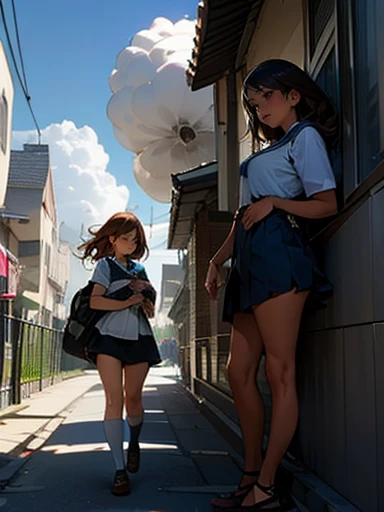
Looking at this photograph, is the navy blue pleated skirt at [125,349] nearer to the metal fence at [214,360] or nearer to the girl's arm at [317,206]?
the girl's arm at [317,206]

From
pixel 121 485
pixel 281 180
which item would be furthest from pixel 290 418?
pixel 121 485

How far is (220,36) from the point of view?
24.9ft

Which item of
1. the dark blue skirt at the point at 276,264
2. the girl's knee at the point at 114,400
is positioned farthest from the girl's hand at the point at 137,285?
the dark blue skirt at the point at 276,264

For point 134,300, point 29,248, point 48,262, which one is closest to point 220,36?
point 134,300

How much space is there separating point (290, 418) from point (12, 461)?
285 cm

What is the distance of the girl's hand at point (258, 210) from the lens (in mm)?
2936

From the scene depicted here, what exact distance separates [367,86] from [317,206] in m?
0.54

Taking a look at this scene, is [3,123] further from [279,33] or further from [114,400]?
[114,400]

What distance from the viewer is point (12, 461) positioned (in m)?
4.95

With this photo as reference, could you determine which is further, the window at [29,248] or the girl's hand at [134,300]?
the window at [29,248]

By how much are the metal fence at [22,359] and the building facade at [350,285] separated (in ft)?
24.2

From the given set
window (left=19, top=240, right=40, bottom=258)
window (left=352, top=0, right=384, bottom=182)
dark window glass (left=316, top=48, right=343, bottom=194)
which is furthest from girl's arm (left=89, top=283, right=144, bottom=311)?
window (left=19, top=240, right=40, bottom=258)

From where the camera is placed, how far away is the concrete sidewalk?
3.66 metres

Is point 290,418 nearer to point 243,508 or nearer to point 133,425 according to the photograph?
point 243,508
